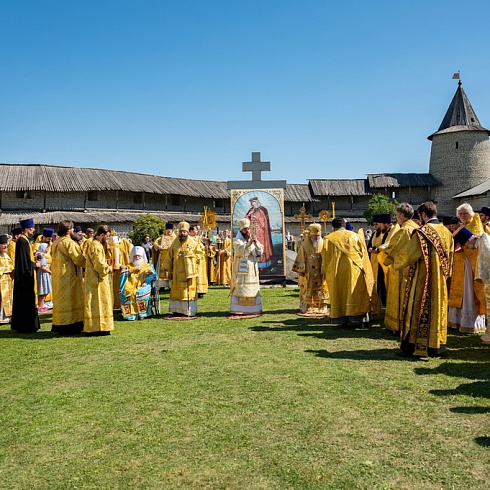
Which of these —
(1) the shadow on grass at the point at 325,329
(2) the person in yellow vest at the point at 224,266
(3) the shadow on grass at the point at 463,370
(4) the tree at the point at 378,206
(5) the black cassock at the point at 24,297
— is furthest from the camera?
(4) the tree at the point at 378,206

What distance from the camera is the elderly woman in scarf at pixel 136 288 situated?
30.3 feet

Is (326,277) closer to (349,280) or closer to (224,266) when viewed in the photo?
(349,280)

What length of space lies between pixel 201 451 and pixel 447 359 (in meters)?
3.51

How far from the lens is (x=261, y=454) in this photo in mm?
3301

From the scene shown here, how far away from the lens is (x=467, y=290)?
729 cm

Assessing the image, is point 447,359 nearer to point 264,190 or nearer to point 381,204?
point 264,190

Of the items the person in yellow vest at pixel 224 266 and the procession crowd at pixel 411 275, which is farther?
the person in yellow vest at pixel 224 266

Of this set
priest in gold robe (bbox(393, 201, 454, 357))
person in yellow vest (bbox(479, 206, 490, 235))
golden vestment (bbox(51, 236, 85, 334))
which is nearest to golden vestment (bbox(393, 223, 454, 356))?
priest in gold robe (bbox(393, 201, 454, 357))

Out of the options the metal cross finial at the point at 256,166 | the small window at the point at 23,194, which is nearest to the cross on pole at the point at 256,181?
the metal cross finial at the point at 256,166

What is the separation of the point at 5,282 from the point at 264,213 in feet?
21.5

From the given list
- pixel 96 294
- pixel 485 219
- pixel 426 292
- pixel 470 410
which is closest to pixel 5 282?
pixel 96 294

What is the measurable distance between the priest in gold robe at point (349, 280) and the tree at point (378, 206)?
36939 mm

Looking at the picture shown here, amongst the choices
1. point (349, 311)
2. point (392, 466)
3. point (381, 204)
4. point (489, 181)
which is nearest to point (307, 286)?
point (349, 311)

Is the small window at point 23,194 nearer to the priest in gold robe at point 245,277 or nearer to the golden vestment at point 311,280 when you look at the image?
the priest in gold robe at point 245,277
